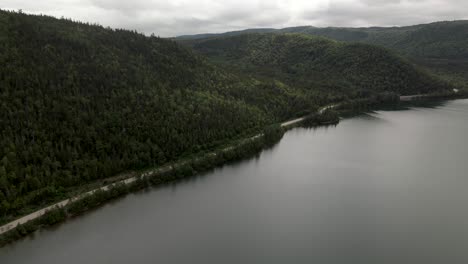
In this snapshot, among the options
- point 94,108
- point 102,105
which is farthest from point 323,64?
point 94,108

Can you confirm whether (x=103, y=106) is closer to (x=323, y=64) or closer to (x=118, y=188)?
(x=118, y=188)

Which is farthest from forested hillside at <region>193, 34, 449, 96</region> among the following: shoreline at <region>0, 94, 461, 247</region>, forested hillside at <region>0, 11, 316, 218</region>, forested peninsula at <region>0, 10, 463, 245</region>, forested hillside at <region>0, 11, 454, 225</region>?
shoreline at <region>0, 94, 461, 247</region>

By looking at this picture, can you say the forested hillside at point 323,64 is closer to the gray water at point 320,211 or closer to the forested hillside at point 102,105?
the forested hillside at point 102,105

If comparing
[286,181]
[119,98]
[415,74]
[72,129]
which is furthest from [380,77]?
[72,129]

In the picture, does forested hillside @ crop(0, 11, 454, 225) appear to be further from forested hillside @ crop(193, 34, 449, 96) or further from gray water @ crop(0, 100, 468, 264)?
forested hillside @ crop(193, 34, 449, 96)

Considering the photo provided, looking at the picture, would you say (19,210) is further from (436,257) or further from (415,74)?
(415,74)

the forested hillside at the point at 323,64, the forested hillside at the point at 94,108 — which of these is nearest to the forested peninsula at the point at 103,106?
the forested hillside at the point at 94,108
